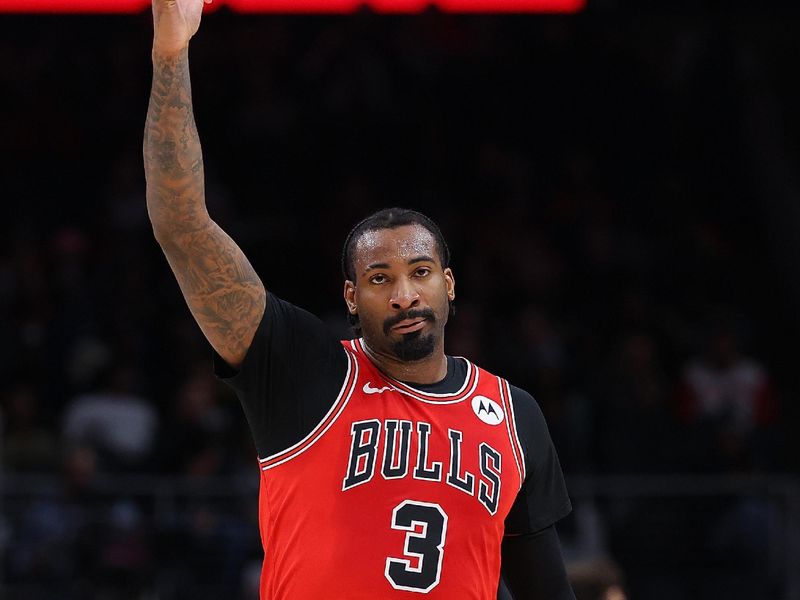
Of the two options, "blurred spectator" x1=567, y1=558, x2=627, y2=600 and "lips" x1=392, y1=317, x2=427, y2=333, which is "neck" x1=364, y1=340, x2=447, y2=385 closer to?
"lips" x1=392, y1=317, x2=427, y2=333

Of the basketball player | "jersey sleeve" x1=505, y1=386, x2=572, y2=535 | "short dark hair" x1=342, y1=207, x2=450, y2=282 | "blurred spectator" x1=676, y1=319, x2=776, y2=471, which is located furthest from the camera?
→ "blurred spectator" x1=676, y1=319, x2=776, y2=471

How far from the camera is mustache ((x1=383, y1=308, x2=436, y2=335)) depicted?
346 cm

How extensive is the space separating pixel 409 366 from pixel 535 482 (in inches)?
18.6

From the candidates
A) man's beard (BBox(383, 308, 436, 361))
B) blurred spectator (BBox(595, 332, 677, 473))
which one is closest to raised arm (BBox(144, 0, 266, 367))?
man's beard (BBox(383, 308, 436, 361))

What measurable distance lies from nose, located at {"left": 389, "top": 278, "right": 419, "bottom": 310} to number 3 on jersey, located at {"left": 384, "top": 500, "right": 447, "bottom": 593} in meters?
0.48

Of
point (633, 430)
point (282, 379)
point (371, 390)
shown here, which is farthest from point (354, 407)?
point (633, 430)

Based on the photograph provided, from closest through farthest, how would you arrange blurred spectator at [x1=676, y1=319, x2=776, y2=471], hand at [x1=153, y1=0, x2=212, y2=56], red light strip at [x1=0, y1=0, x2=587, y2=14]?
1. hand at [x1=153, y1=0, x2=212, y2=56]
2. red light strip at [x1=0, y1=0, x2=587, y2=14]
3. blurred spectator at [x1=676, y1=319, x2=776, y2=471]

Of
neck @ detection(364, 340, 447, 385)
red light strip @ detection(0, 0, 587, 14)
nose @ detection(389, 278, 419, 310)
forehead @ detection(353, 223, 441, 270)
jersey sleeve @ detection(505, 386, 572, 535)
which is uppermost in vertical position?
red light strip @ detection(0, 0, 587, 14)

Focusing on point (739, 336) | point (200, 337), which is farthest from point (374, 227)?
point (739, 336)

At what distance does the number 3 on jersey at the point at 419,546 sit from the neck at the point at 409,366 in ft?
1.28

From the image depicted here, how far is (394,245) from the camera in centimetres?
350

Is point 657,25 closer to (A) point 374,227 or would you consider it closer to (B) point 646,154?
(B) point 646,154

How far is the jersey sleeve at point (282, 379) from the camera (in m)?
3.32

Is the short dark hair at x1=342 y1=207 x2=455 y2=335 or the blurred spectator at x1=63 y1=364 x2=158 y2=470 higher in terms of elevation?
the blurred spectator at x1=63 y1=364 x2=158 y2=470
